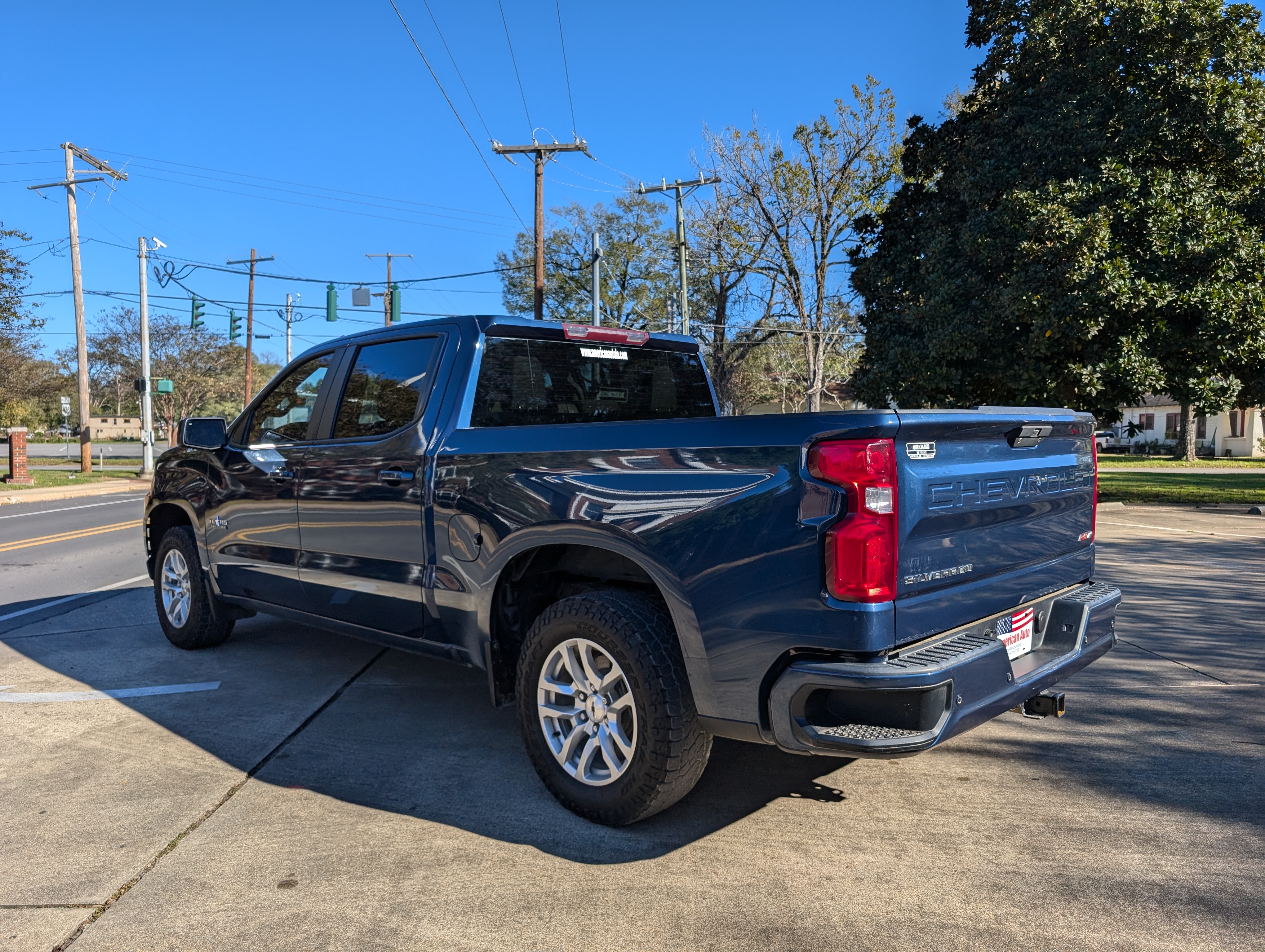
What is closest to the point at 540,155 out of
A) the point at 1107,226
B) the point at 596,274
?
the point at 596,274

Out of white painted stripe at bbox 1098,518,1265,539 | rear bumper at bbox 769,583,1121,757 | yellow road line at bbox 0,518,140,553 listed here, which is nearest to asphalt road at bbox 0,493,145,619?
yellow road line at bbox 0,518,140,553

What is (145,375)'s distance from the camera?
32.1 meters

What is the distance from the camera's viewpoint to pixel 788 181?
106 feet

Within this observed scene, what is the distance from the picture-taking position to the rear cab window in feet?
13.7

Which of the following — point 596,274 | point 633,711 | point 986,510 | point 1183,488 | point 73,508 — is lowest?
point 73,508

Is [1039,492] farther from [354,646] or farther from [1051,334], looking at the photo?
[1051,334]

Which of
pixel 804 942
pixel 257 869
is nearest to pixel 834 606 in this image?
pixel 804 942

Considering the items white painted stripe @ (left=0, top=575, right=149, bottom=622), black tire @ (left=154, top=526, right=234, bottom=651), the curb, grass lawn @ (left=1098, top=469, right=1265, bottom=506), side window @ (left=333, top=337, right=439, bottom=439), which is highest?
side window @ (left=333, top=337, right=439, bottom=439)

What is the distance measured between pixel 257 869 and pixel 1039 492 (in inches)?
123

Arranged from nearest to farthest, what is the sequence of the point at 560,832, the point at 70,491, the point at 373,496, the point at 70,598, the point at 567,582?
the point at 560,832, the point at 567,582, the point at 373,496, the point at 70,598, the point at 70,491

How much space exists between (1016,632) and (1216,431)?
175 feet

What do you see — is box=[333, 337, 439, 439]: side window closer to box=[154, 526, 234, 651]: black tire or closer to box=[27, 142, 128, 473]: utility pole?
box=[154, 526, 234, 651]: black tire

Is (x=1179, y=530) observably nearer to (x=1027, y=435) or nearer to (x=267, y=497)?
(x=1027, y=435)

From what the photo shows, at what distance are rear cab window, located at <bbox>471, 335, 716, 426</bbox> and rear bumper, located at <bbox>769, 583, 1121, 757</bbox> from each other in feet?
4.91
